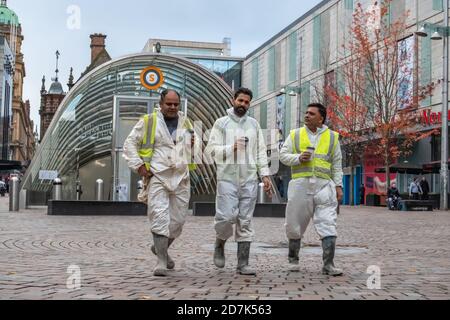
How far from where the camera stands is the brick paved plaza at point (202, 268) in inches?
218

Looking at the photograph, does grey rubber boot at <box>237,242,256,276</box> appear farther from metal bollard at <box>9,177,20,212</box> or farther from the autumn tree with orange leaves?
the autumn tree with orange leaves

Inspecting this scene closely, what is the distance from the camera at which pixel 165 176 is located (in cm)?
679

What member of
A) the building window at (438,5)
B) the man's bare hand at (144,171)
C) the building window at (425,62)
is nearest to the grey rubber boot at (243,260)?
the man's bare hand at (144,171)

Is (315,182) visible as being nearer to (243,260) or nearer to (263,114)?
(243,260)

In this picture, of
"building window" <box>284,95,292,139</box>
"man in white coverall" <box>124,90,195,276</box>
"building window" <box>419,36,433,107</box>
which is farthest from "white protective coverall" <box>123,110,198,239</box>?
"building window" <box>284,95,292,139</box>

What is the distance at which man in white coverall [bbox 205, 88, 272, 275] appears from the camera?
6855mm

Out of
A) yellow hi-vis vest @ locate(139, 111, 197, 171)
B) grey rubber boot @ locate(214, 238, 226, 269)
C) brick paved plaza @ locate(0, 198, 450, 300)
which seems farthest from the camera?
grey rubber boot @ locate(214, 238, 226, 269)

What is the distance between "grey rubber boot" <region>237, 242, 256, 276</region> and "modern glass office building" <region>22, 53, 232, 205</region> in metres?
20.3

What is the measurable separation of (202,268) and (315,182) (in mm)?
1535

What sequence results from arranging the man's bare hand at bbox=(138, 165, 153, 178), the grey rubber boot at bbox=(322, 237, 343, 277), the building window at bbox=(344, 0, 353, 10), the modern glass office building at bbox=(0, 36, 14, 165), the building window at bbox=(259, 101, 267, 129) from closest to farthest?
the man's bare hand at bbox=(138, 165, 153, 178)
the grey rubber boot at bbox=(322, 237, 343, 277)
the building window at bbox=(344, 0, 353, 10)
the building window at bbox=(259, 101, 267, 129)
the modern glass office building at bbox=(0, 36, 14, 165)

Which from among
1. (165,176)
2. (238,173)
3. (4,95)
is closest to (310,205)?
(238,173)

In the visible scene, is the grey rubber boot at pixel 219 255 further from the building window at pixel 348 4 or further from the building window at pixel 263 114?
the building window at pixel 263 114

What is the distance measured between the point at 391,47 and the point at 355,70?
2932 millimetres
